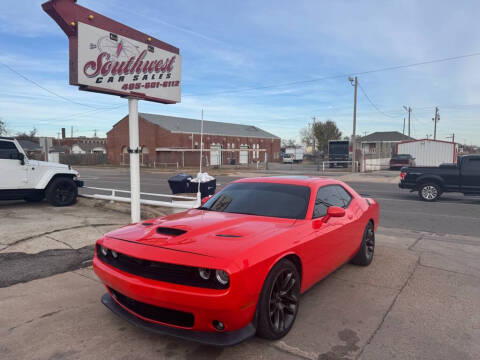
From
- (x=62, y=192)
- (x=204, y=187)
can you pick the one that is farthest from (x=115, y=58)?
(x=62, y=192)

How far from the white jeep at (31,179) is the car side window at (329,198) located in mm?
8285

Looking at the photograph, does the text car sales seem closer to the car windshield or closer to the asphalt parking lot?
the asphalt parking lot

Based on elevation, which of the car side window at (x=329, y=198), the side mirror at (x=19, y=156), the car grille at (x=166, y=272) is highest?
the side mirror at (x=19, y=156)

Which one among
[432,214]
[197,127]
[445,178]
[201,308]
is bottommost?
→ [432,214]

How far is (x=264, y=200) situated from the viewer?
13.7 feet

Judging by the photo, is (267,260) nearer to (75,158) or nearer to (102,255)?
(102,255)

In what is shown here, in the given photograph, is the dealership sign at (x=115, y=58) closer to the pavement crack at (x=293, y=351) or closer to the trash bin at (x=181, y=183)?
the trash bin at (x=181, y=183)

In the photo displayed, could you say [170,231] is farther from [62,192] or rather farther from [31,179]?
[62,192]

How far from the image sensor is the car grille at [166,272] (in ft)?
8.80

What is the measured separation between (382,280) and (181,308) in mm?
3145

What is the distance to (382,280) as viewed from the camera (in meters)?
4.71

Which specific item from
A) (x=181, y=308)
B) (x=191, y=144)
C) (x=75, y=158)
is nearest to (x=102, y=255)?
(x=181, y=308)

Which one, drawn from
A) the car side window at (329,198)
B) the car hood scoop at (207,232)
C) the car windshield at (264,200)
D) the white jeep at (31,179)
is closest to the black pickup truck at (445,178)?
the car side window at (329,198)

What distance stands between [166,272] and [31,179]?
8433mm
